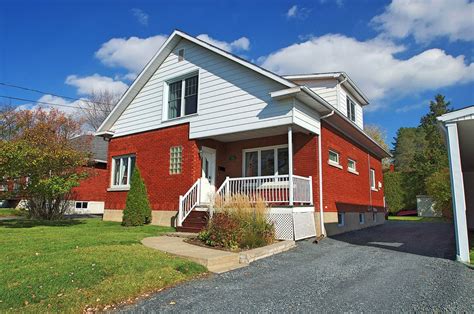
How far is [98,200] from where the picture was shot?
25312mm

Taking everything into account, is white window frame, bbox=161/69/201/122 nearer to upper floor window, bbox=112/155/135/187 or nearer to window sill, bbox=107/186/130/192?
upper floor window, bbox=112/155/135/187

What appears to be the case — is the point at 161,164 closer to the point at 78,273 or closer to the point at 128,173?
the point at 128,173

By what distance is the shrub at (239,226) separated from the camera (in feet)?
28.4

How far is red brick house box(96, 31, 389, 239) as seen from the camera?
442 inches

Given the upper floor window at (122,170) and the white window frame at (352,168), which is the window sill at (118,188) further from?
the white window frame at (352,168)

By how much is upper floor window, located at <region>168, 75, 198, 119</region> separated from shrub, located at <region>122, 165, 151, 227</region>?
3122 millimetres

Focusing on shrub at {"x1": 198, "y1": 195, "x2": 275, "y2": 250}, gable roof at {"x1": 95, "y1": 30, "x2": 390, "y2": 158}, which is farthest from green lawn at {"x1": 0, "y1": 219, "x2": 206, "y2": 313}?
gable roof at {"x1": 95, "y1": 30, "x2": 390, "y2": 158}

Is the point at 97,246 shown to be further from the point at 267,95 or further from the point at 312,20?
the point at 312,20

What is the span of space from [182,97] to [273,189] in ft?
19.0

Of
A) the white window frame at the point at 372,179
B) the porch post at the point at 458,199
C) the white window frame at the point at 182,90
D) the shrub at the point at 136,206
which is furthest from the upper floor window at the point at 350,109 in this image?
the shrub at the point at 136,206

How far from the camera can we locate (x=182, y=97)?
14.4m

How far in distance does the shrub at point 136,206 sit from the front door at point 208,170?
2.48 metres

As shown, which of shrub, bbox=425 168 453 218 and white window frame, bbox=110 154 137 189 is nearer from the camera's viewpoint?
white window frame, bbox=110 154 137 189

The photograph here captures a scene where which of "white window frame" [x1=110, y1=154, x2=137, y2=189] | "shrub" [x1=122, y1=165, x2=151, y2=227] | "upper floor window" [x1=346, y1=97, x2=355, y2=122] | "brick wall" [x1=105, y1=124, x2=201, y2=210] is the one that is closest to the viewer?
"shrub" [x1=122, y1=165, x2=151, y2=227]
